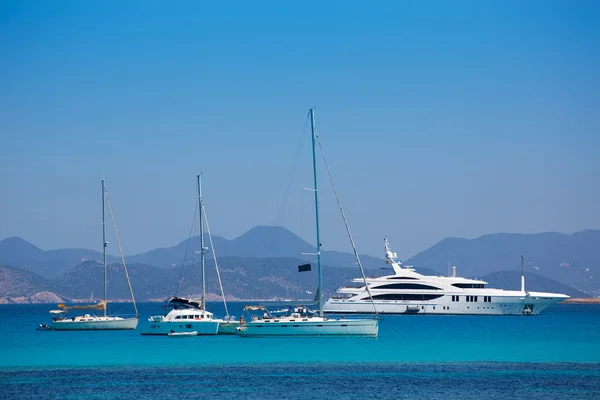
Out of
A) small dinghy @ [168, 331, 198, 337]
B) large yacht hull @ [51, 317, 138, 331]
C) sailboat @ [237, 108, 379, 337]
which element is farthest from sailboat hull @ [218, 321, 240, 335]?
large yacht hull @ [51, 317, 138, 331]

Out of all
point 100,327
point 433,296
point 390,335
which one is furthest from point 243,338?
point 433,296

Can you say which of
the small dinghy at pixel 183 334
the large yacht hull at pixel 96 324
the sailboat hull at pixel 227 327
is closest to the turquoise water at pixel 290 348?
the sailboat hull at pixel 227 327

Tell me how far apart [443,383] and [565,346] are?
2226 cm

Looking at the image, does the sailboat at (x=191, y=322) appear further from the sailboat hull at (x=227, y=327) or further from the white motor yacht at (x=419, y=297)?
the white motor yacht at (x=419, y=297)

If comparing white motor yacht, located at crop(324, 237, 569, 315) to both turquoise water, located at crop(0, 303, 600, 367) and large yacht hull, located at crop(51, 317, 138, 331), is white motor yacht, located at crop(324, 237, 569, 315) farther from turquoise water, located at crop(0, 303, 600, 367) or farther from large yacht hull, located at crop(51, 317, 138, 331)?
large yacht hull, located at crop(51, 317, 138, 331)

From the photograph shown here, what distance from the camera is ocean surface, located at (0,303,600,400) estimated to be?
3425cm

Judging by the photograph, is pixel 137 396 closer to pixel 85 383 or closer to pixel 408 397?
pixel 85 383

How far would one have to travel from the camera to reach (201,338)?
2410 inches

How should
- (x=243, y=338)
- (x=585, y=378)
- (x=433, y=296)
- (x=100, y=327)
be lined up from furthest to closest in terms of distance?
(x=433, y=296) < (x=100, y=327) < (x=243, y=338) < (x=585, y=378)

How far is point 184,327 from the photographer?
6303 centimetres

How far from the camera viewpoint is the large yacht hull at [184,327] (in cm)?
6234

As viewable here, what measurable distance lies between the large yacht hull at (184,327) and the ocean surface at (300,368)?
1.21 m

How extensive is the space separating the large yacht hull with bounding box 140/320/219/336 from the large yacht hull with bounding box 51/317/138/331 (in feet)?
20.8

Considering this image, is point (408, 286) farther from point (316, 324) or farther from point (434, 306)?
point (316, 324)
